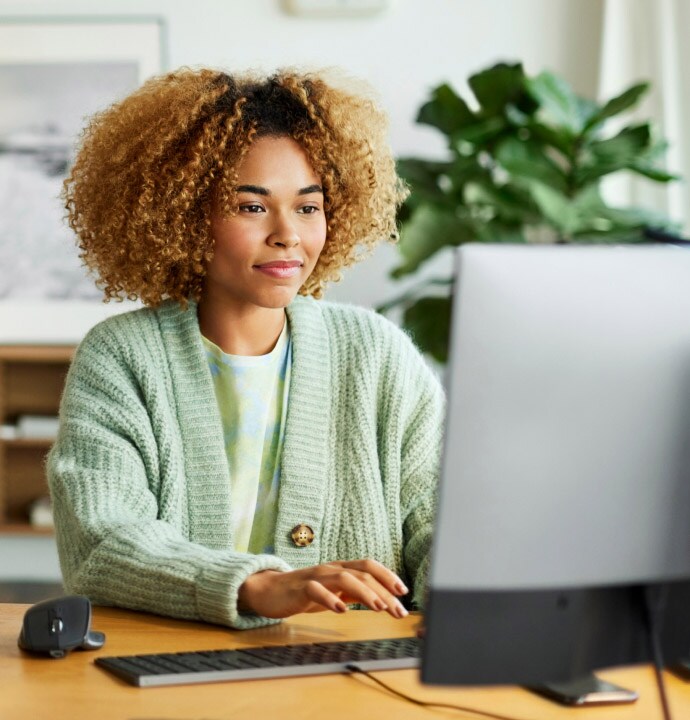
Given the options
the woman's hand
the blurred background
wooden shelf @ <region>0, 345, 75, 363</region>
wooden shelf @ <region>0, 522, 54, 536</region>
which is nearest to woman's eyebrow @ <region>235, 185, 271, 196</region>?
the woman's hand

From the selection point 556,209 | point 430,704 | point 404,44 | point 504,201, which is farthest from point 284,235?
point 404,44

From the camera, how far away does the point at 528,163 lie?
11.9 feet

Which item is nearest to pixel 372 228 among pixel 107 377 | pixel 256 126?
pixel 256 126

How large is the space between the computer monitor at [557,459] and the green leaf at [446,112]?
2.94 meters

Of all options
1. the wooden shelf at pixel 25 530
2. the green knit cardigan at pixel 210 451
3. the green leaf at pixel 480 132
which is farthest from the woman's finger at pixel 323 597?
the wooden shelf at pixel 25 530

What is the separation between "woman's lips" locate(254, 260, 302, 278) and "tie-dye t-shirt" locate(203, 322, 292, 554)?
0.14m

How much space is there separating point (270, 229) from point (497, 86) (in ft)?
6.93

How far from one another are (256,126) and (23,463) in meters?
2.98

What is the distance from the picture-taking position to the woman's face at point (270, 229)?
5.75 feet

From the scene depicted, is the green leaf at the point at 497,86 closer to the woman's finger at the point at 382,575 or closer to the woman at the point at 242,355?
the woman at the point at 242,355

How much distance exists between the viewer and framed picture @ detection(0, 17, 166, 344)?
4418 mm

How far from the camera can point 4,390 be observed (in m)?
4.45

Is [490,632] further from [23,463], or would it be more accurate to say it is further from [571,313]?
[23,463]

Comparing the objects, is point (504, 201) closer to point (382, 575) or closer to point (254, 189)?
point (254, 189)
